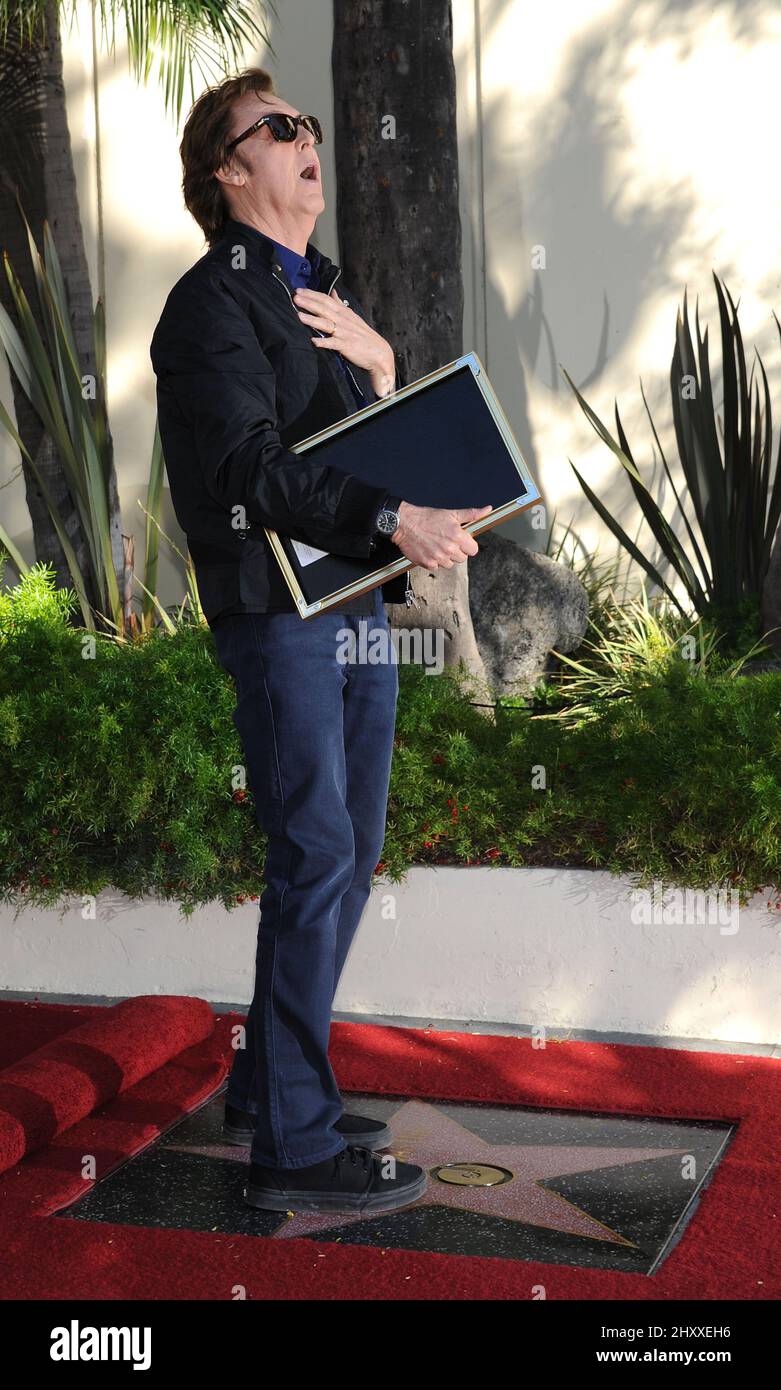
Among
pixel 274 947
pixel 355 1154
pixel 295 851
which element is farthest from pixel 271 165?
pixel 355 1154

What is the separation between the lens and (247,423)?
2236mm

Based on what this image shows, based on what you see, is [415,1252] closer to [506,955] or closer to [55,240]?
[506,955]

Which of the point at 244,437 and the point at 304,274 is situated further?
the point at 304,274

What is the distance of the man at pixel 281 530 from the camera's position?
2238mm

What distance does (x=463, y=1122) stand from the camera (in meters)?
2.81

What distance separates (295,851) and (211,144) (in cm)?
121

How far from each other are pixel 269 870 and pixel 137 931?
Answer: 136 centimetres

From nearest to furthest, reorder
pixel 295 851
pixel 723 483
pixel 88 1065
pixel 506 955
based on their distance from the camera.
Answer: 1. pixel 295 851
2. pixel 88 1065
3. pixel 506 955
4. pixel 723 483

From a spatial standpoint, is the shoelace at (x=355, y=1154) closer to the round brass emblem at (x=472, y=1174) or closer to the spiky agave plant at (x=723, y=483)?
the round brass emblem at (x=472, y=1174)

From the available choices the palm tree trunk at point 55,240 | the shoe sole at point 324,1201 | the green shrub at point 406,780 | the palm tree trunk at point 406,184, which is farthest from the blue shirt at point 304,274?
the palm tree trunk at point 55,240

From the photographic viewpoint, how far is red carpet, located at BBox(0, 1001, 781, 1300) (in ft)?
7.00

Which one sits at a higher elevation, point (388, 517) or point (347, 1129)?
point (388, 517)

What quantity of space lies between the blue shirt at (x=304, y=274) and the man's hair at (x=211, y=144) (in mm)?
145

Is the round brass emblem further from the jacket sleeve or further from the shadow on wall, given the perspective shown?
the shadow on wall
